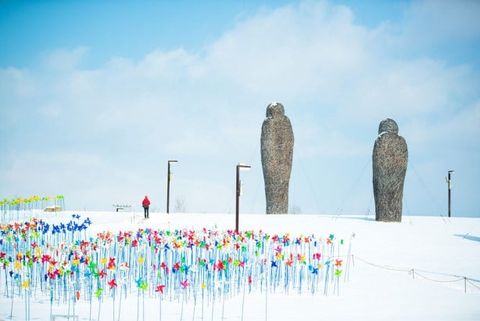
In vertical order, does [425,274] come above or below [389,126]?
below

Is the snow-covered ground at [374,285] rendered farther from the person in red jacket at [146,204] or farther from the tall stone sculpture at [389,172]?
the person in red jacket at [146,204]

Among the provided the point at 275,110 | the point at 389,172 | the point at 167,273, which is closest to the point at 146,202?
the point at 275,110

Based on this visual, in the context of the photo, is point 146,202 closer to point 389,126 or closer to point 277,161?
point 277,161

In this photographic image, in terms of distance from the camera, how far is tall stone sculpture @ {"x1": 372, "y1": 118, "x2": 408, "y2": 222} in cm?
1958

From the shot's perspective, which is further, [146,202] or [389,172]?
[146,202]

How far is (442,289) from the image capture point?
1037 centimetres

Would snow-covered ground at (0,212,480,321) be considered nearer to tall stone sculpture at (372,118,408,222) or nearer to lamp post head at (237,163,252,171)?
tall stone sculpture at (372,118,408,222)

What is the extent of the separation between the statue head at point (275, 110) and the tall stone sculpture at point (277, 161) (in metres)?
0.47

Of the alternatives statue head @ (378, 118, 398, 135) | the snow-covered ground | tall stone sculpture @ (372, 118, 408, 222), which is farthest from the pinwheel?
statue head @ (378, 118, 398, 135)

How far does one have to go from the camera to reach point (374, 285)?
1066 centimetres

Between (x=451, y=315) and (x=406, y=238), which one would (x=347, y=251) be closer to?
(x=406, y=238)

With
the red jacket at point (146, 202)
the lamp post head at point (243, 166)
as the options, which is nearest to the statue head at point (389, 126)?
the lamp post head at point (243, 166)

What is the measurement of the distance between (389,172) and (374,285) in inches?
380

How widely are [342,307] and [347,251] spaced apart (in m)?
5.45
